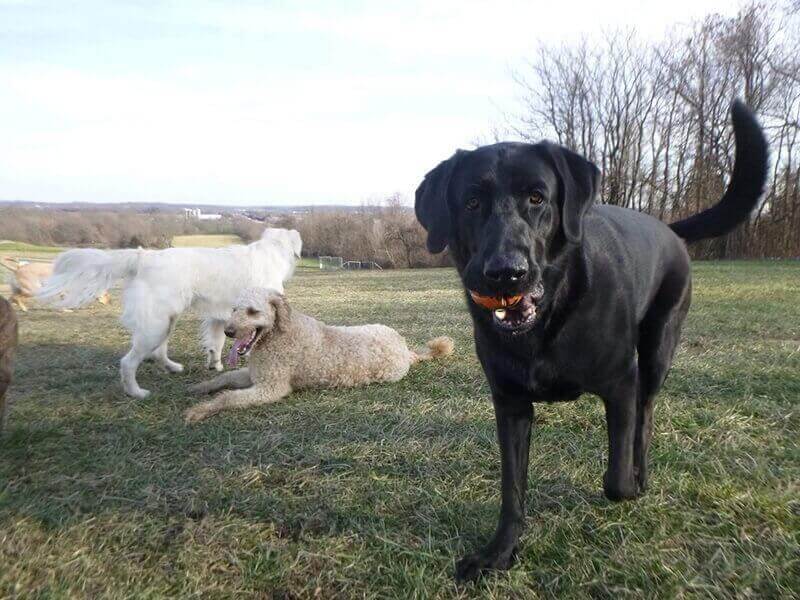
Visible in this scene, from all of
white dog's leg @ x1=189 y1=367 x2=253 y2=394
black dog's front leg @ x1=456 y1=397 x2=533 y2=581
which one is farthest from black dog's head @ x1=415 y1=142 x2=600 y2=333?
white dog's leg @ x1=189 y1=367 x2=253 y2=394

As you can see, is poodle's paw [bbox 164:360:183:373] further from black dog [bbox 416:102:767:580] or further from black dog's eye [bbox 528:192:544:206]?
black dog's eye [bbox 528:192:544:206]

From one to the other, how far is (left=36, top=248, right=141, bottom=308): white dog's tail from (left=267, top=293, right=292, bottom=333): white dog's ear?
4.59 ft

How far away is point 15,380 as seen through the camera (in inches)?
188

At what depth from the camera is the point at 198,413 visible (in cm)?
363

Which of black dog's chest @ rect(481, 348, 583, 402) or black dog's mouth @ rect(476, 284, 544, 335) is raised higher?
black dog's mouth @ rect(476, 284, 544, 335)

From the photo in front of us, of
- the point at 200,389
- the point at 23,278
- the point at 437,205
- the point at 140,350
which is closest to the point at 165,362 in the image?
the point at 140,350

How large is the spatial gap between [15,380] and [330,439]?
3.39 metres

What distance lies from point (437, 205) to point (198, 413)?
237cm

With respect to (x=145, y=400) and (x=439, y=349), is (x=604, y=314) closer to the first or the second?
(x=439, y=349)

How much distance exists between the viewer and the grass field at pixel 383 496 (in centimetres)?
185

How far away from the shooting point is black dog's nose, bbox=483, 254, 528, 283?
1743 millimetres

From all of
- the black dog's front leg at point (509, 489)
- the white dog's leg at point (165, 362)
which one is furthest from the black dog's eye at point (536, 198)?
the white dog's leg at point (165, 362)

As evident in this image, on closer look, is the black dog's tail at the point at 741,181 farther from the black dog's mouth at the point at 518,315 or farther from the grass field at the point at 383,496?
the black dog's mouth at the point at 518,315

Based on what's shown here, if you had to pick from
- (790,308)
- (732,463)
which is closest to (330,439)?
(732,463)
